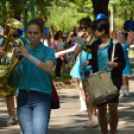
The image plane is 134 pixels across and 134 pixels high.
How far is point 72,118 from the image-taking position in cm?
819

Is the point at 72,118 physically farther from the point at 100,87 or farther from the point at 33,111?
the point at 33,111

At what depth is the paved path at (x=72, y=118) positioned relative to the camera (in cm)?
702

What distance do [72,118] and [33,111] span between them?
4.03 metres

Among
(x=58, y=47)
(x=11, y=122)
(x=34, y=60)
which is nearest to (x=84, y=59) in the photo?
(x=11, y=122)

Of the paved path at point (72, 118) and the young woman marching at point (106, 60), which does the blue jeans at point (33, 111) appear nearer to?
the young woman marching at point (106, 60)

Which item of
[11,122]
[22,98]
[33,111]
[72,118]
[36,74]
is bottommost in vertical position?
[72,118]

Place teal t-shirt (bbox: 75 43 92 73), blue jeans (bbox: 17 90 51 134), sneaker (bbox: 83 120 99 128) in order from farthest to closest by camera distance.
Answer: teal t-shirt (bbox: 75 43 92 73) → sneaker (bbox: 83 120 99 128) → blue jeans (bbox: 17 90 51 134)

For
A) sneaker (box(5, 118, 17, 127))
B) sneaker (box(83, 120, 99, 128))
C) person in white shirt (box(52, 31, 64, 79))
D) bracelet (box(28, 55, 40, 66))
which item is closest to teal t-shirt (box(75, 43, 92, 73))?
sneaker (box(83, 120, 99, 128))

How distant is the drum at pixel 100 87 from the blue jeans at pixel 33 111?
41.3 inches

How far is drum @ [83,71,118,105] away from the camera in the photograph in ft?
16.9

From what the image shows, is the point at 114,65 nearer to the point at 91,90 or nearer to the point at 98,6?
the point at 91,90

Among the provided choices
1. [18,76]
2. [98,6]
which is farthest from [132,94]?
[18,76]

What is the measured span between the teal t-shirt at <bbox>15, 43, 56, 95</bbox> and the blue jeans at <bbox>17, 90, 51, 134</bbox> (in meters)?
0.06

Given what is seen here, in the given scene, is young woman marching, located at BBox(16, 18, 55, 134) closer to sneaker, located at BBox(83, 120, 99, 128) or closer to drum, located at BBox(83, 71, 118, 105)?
drum, located at BBox(83, 71, 118, 105)
